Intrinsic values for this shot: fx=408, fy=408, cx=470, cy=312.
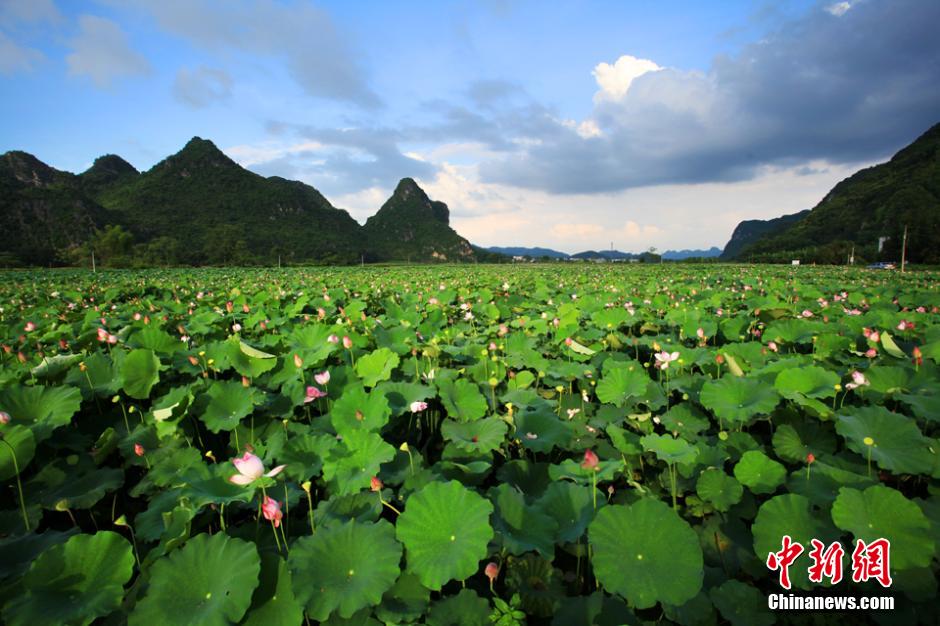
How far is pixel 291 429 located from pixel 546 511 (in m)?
1.31

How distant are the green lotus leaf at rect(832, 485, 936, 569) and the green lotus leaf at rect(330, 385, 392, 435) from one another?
1.60 m

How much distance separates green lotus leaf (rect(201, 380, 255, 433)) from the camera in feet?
6.46

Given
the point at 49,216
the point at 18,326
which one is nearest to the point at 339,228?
the point at 49,216

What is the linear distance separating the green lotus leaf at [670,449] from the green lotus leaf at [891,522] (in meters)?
0.41

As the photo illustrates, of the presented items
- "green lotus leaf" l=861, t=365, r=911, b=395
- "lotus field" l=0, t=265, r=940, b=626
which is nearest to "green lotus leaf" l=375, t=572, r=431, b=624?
"lotus field" l=0, t=265, r=940, b=626

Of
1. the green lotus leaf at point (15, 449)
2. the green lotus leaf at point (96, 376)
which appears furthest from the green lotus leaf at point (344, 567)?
the green lotus leaf at point (96, 376)

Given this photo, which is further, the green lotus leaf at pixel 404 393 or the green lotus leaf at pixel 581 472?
the green lotus leaf at pixel 404 393

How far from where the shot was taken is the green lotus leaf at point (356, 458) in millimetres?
1478

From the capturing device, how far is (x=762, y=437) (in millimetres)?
2150

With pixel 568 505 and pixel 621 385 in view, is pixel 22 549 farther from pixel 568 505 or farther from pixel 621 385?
pixel 621 385

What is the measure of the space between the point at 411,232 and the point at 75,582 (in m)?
127

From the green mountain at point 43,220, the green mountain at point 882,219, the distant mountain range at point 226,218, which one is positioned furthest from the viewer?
the distant mountain range at point 226,218

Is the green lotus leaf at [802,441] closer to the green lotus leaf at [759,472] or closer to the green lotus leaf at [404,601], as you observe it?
the green lotus leaf at [759,472]

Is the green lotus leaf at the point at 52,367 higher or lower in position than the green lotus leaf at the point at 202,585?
higher
